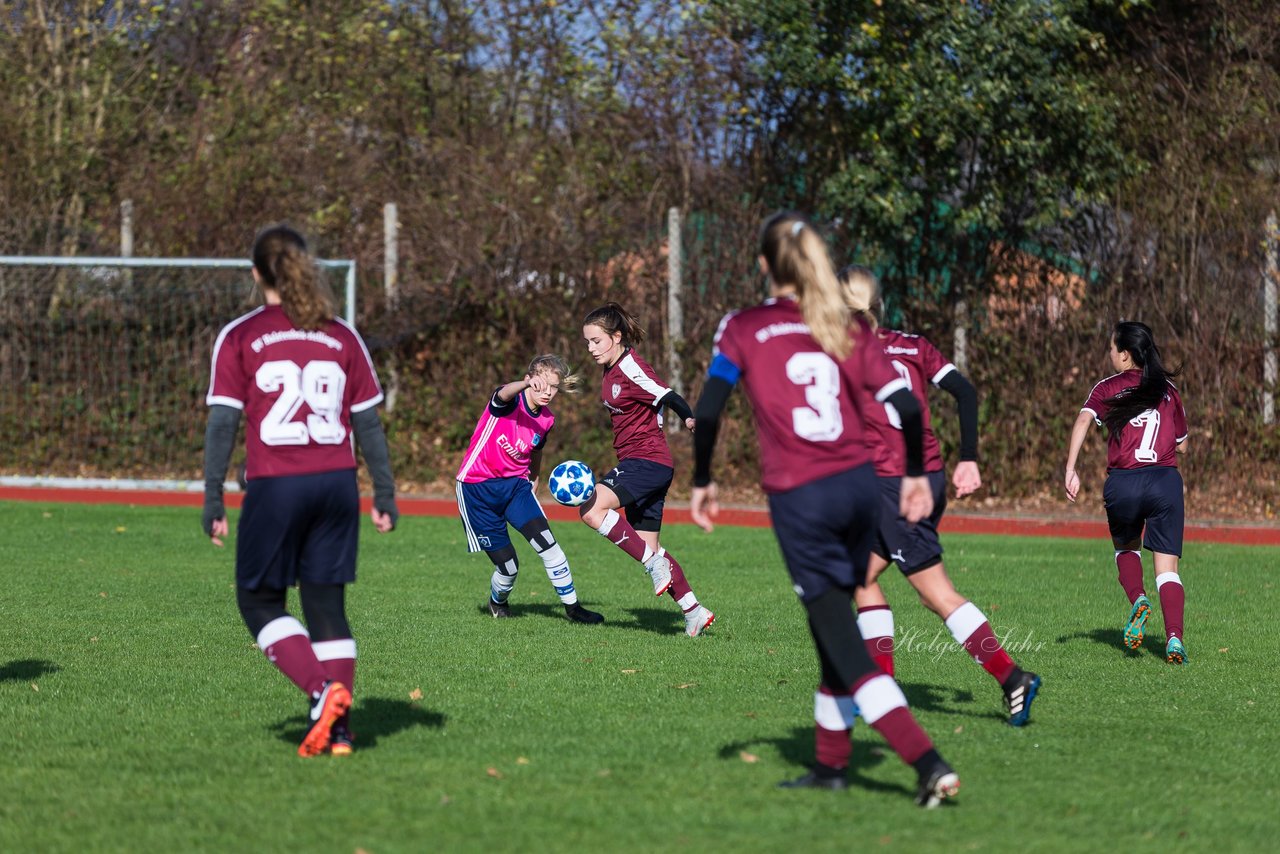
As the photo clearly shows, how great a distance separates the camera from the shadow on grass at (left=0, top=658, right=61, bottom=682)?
7125mm

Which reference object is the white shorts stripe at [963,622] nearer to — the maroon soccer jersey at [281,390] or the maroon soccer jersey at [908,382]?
the maroon soccer jersey at [908,382]

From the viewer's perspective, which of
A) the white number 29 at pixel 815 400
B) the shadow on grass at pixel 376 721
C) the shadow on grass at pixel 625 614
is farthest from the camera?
the shadow on grass at pixel 625 614

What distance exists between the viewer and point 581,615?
9.21 metres

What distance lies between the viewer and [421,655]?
784 centimetres

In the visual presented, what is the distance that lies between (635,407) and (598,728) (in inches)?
130

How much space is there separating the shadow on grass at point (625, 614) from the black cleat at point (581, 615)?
0.15 ft

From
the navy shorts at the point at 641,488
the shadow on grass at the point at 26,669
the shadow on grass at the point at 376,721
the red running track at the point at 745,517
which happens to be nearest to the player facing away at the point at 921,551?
the shadow on grass at the point at 376,721

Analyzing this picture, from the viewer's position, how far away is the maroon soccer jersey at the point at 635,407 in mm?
8883

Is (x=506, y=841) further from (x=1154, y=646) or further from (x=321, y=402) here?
(x=1154, y=646)

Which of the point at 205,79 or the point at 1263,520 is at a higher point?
the point at 205,79

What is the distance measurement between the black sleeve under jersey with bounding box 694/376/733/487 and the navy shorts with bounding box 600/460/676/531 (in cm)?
396

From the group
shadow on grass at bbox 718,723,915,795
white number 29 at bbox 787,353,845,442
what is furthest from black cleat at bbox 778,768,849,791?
white number 29 at bbox 787,353,845,442

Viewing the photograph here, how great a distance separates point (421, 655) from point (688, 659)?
53.7 inches

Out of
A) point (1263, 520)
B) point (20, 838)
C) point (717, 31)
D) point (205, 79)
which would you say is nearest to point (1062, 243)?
point (1263, 520)
